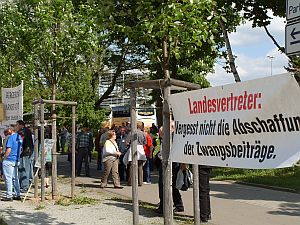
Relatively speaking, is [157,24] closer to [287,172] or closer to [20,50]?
[20,50]

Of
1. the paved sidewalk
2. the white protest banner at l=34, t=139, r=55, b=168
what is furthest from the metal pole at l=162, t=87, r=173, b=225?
the white protest banner at l=34, t=139, r=55, b=168

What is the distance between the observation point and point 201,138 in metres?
5.18

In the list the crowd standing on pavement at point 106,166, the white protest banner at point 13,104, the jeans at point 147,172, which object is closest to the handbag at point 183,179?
the crowd standing on pavement at point 106,166

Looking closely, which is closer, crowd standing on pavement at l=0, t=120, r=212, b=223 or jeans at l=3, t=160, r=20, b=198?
crowd standing on pavement at l=0, t=120, r=212, b=223

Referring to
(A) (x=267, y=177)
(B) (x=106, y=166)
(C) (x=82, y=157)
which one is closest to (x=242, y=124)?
(B) (x=106, y=166)

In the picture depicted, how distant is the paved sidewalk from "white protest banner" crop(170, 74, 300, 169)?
385 cm

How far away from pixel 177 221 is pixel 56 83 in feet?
20.7

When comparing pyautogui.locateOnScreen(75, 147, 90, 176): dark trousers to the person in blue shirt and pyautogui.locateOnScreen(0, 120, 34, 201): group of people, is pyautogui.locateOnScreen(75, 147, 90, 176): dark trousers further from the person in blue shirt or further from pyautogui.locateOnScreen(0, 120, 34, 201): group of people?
the person in blue shirt

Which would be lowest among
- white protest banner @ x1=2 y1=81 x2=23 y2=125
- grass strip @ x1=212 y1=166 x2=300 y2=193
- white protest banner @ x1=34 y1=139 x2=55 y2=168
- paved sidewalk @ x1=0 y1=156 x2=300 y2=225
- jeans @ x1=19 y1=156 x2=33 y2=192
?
paved sidewalk @ x1=0 y1=156 x2=300 y2=225

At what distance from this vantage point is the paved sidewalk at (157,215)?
909 centimetres

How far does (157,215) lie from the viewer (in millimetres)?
9547

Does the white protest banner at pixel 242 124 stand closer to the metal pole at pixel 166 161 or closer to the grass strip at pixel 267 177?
the metal pole at pixel 166 161

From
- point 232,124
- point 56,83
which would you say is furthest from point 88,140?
point 232,124

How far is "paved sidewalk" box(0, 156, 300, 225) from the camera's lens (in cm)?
909
